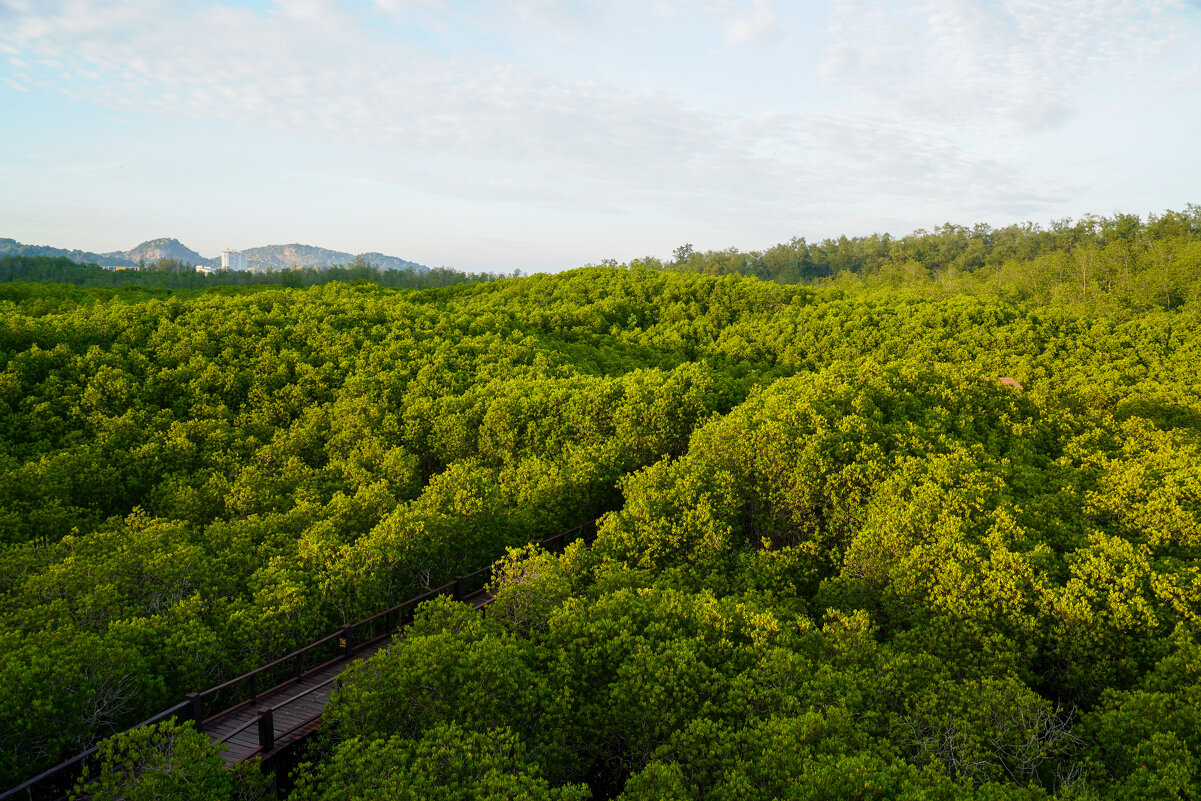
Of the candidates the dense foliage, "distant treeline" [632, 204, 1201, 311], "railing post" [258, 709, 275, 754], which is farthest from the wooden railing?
"distant treeline" [632, 204, 1201, 311]

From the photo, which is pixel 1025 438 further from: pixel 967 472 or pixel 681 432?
pixel 681 432

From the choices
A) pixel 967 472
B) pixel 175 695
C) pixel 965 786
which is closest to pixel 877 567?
pixel 967 472

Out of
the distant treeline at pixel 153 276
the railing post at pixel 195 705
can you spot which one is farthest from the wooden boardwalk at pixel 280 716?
the distant treeline at pixel 153 276

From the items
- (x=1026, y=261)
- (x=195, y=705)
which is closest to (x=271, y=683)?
(x=195, y=705)

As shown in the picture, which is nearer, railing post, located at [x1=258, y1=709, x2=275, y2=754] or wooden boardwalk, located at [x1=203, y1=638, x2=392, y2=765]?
railing post, located at [x1=258, y1=709, x2=275, y2=754]

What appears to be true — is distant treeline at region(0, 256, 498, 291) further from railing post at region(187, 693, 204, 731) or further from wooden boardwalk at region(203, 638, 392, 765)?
railing post at region(187, 693, 204, 731)
